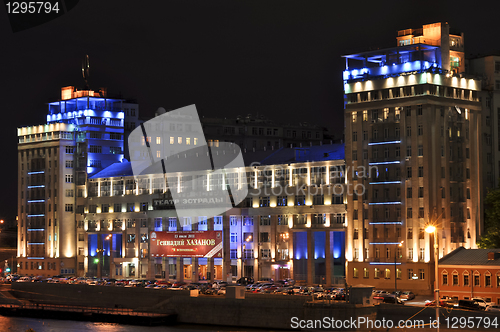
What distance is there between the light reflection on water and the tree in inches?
1779

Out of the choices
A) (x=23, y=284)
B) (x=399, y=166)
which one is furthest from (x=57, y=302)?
(x=399, y=166)

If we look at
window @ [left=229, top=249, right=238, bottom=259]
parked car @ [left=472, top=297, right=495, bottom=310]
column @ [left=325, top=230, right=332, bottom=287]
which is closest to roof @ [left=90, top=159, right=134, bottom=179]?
window @ [left=229, top=249, right=238, bottom=259]

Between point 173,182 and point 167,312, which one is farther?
point 173,182

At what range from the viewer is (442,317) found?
98000 millimetres

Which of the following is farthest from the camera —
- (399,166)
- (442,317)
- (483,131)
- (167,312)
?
(483,131)

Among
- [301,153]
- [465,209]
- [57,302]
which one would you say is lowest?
A: [57,302]

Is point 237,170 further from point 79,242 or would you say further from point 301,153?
point 79,242

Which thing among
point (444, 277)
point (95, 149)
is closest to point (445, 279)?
point (444, 277)

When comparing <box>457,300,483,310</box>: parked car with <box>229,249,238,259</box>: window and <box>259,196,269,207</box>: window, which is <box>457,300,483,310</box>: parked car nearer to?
<box>259,196,269,207</box>: window

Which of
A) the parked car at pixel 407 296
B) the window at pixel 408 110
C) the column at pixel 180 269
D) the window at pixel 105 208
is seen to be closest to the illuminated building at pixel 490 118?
the window at pixel 408 110

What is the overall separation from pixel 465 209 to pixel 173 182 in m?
61.0

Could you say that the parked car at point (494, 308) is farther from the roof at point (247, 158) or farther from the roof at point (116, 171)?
the roof at point (116, 171)

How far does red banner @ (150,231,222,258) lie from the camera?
526 ft

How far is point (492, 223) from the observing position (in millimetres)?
138875
